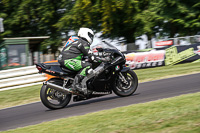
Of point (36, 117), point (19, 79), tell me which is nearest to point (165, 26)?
point (19, 79)

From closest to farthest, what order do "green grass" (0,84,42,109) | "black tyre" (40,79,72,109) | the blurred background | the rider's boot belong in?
"black tyre" (40,79,72,109)
the rider's boot
"green grass" (0,84,42,109)
the blurred background

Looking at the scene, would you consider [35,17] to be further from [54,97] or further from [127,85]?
[54,97]

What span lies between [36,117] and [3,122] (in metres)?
0.71

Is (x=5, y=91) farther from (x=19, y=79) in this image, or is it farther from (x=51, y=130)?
(x=51, y=130)

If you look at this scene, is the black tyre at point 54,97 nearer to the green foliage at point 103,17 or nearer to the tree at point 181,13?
the green foliage at point 103,17

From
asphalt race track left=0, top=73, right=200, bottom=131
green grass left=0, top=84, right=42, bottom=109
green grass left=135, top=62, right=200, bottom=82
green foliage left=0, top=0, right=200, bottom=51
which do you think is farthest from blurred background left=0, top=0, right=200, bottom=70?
asphalt race track left=0, top=73, right=200, bottom=131

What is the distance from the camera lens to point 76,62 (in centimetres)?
678

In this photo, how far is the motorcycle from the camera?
6656 mm

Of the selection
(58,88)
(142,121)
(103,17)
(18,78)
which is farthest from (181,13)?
(142,121)

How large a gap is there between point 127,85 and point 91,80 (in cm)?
98

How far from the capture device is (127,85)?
24.0 feet

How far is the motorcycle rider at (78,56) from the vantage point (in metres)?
6.73

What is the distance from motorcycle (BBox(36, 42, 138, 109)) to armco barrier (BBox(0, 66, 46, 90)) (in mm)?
4956

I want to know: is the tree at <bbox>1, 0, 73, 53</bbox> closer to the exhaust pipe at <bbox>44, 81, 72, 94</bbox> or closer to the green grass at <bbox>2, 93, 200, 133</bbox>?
the exhaust pipe at <bbox>44, 81, 72, 94</bbox>
